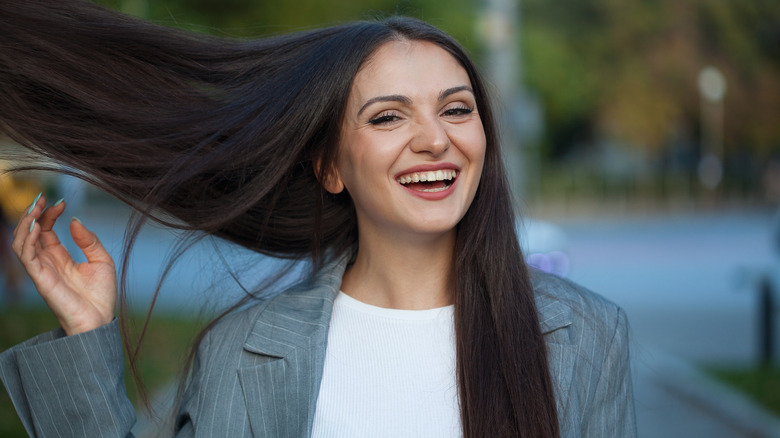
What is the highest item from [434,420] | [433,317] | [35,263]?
[35,263]

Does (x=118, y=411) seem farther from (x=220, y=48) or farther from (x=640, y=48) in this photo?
(x=640, y=48)

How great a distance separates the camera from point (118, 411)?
7.95ft

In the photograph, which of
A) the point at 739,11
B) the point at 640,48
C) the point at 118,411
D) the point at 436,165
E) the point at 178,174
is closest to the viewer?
the point at 118,411

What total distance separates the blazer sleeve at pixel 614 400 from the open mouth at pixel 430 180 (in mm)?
699

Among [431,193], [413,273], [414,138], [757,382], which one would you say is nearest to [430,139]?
[414,138]

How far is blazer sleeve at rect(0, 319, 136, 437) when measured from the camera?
2393 mm

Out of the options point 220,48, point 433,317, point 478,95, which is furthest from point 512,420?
point 220,48

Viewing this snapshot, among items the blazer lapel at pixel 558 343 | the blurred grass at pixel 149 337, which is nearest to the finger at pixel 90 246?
the blazer lapel at pixel 558 343

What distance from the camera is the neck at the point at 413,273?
2807 millimetres

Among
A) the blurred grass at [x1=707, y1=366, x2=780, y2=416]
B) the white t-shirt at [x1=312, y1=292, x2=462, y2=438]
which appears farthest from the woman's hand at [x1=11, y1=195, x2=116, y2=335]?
the blurred grass at [x1=707, y1=366, x2=780, y2=416]

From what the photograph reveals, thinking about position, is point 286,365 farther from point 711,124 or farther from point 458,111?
point 711,124

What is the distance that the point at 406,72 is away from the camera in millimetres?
2666

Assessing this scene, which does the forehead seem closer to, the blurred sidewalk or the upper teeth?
the upper teeth

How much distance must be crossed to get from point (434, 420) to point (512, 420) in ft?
0.77
